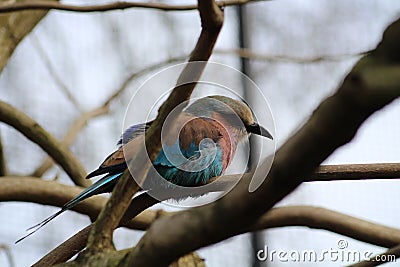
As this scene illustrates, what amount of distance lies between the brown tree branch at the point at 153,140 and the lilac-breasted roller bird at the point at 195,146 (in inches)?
12.9

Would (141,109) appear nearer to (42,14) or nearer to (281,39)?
(42,14)

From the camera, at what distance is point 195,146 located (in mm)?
1066

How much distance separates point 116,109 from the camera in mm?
1987

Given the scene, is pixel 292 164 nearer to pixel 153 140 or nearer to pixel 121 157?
pixel 153 140

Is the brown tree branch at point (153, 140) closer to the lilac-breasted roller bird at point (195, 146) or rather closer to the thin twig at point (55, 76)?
the lilac-breasted roller bird at point (195, 146)

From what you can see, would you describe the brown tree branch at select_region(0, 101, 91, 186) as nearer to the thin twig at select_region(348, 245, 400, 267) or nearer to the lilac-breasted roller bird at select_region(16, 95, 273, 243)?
the lilac-breasted roller bird at select_region(16, 95, 273, 243)

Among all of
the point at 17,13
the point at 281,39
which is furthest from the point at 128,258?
the point at 281,39

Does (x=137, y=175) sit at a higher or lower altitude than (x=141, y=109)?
lower

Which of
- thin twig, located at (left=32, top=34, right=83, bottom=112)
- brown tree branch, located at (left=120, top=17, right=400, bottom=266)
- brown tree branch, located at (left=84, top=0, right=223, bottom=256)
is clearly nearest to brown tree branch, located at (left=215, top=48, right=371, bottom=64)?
thin twig, located at (left=32, top=34, right=83, bottom=112)

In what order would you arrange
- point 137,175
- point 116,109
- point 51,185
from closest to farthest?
point 137,175 → point 51,185 → point 116,109

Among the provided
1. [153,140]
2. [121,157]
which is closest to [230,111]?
[121,157]

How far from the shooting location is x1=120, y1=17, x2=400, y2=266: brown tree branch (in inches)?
13.5

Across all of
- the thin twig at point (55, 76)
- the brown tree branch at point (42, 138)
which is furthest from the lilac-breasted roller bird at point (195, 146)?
the thin twig at point (55, 76)

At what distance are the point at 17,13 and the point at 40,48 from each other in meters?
0.75
